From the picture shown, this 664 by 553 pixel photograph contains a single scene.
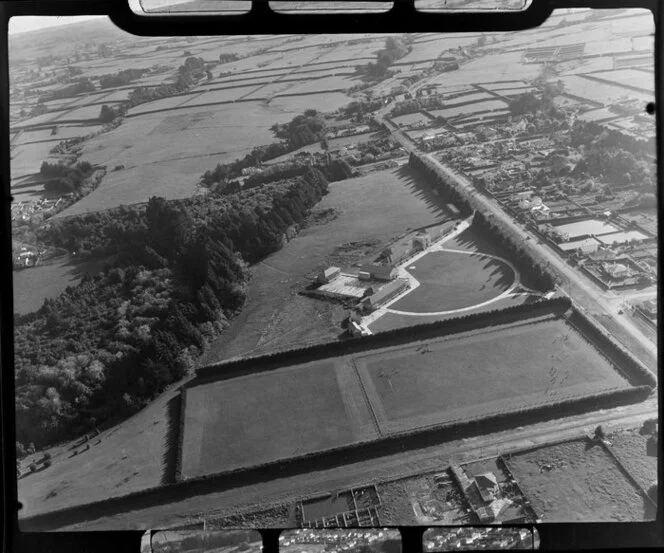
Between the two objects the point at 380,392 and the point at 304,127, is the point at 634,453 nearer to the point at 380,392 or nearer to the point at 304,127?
the point at 380,392

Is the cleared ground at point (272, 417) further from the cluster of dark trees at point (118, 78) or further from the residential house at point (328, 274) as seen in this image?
the cluster of dark trees at point (118, 78)

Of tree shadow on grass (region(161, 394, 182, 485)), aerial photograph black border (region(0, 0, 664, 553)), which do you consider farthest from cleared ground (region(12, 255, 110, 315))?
tree shadow on grass (region(161, 394, 182, 485))

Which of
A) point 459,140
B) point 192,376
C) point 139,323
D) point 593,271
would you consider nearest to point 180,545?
point 192,376

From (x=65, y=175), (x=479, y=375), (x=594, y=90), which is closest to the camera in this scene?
(x=479, y=375)

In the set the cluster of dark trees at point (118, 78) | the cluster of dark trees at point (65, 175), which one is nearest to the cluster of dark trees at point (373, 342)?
the cluster of dark trees at point (65, 175)

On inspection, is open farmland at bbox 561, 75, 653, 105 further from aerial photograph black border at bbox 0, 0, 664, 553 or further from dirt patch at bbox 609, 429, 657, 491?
dirt patch at bbox 609, 429, 657, 491

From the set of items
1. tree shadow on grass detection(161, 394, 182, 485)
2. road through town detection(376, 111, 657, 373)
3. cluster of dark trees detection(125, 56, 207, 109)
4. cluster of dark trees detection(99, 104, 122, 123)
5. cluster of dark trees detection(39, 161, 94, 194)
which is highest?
cluster of dark trees detection(125, 56, 207, 109)

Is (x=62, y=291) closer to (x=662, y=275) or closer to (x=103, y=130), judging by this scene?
(x=103, y=130)

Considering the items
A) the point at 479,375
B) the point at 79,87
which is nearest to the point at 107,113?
the point at 79,87

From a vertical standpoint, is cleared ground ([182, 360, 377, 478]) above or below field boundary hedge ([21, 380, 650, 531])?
above
